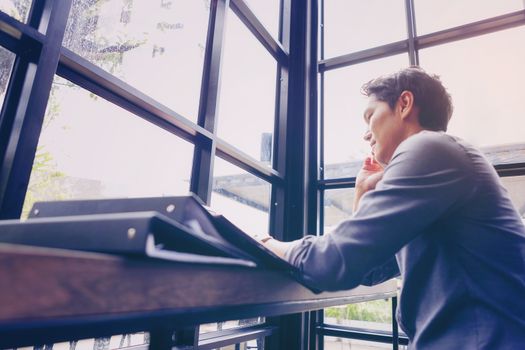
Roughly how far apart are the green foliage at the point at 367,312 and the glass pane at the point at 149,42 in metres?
1.79

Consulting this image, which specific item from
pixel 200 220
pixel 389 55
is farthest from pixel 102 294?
pixel 389 55

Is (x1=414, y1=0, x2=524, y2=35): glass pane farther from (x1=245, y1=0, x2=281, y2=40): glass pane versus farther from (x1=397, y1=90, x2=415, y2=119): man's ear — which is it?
(x1=397, y1=90, x2=415, y2=119): man's ear

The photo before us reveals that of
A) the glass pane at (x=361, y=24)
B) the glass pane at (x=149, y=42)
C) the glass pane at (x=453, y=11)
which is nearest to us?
the glass pane at (x=149, y=42)

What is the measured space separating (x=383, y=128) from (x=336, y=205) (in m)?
1.76

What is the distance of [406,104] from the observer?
1.17 m

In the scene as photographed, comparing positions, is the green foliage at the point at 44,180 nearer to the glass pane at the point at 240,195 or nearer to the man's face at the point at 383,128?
the glass pane at the point at 240,195

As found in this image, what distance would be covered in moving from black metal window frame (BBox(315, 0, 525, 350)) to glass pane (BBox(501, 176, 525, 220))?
43mm

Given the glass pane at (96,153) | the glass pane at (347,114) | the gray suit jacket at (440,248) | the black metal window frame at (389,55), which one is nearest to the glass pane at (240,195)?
the glass pane at (96,153)

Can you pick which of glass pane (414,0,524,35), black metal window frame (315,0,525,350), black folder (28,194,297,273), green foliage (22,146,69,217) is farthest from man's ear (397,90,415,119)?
glass pane (414,0,524,35)

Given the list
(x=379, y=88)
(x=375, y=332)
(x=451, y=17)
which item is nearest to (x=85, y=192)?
(x=379, y=88)

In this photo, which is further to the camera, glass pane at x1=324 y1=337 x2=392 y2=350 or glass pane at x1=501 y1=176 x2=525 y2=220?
glass pane at x1=324 y1=337 x2=392 y2=350

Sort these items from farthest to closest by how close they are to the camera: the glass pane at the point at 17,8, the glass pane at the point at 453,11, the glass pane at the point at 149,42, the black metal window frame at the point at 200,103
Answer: the glass pane at the point at 453,11, the glass pane at the point at 149,42, the glass pane at the point at 17,8, the black metal window frame at the point at 200,103

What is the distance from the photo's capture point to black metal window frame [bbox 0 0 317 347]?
40.8 inches

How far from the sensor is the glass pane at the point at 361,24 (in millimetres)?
2992
